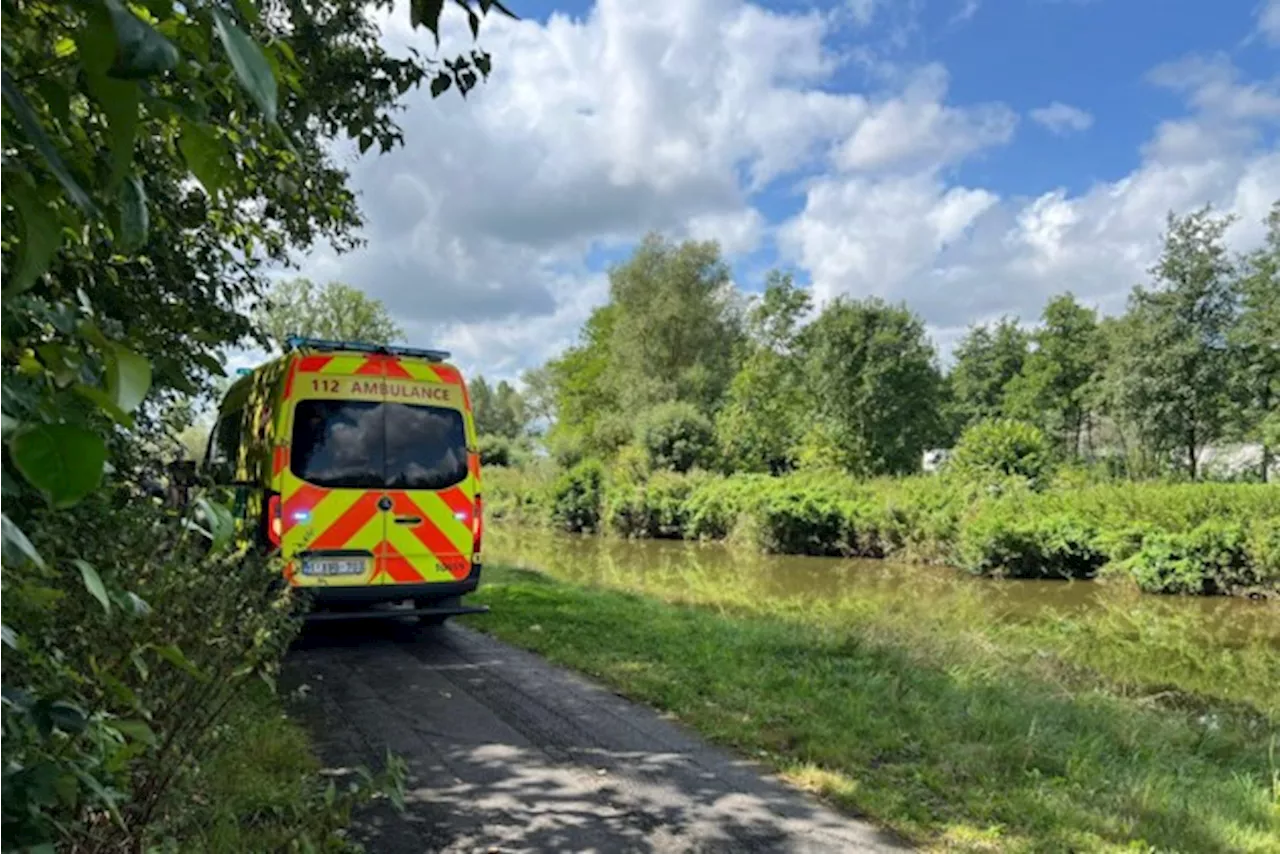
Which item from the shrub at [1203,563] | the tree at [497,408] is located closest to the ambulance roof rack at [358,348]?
the shrub at [1203,563]

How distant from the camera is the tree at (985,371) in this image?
5050 centimetres

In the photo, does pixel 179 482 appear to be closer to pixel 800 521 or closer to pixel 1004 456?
pixel 800 521

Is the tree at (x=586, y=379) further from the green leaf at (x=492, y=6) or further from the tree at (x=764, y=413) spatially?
the green leaf at (x=492, y=6)

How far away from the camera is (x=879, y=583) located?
64.3ft

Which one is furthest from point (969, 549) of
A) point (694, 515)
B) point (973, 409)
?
point (973, 409)

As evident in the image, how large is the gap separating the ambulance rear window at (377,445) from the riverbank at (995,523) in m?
16.1

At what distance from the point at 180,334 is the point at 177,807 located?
1.45 metres

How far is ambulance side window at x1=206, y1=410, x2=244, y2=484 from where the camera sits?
8.37 m

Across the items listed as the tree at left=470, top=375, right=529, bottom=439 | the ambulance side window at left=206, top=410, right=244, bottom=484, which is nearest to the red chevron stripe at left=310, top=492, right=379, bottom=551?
the ambulance side window at left=206, top=410, right=244, bottom=484

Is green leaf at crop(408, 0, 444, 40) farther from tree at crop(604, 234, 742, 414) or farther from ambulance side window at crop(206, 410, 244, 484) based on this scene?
tree at crop(604, 234, 742, 414)

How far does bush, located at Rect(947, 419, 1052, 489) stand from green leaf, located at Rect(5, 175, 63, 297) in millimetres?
24787

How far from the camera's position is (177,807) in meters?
2.67

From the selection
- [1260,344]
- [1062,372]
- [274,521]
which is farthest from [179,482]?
[1062,372]

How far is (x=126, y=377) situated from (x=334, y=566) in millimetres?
6742
